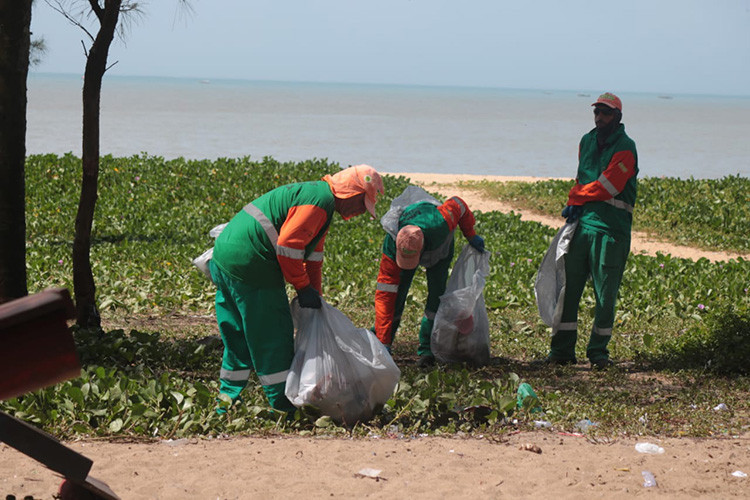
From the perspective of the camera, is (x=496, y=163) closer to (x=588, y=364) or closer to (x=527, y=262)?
(x=527, y=262)

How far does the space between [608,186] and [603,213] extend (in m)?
0.22

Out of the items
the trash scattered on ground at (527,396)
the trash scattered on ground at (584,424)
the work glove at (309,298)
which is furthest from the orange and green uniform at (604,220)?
the work glove at (309,298)

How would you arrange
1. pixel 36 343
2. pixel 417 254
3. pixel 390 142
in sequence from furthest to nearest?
pixel 390 142, pixel 417 254, pixel 36 343

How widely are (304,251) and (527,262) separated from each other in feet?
21.2

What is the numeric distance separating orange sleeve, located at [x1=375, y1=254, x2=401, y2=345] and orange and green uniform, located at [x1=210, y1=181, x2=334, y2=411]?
1.46 m

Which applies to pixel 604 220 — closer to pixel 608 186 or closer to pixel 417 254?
pixel 608 186

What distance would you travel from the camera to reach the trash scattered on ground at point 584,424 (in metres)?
4.99

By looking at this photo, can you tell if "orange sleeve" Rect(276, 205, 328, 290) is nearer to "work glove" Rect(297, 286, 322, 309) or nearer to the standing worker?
"work glove" Rect(297, 286, 322, 309)

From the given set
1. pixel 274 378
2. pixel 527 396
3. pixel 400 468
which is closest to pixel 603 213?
pixel 527 396

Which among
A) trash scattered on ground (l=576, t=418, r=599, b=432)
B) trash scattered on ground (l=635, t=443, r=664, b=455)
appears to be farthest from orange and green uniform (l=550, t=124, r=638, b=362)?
trash scattered on ground (l=635, t=443, r=664, b=455)

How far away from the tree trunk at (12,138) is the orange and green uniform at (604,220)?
13.6 ft

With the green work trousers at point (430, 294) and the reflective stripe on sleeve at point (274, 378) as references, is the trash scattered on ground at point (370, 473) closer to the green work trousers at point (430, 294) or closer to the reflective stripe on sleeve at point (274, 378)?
the reflective stripe on sleeve at point (274, 378)

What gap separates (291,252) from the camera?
4715 mm

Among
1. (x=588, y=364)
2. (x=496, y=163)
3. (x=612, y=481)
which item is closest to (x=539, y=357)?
(x=588, y=364)
